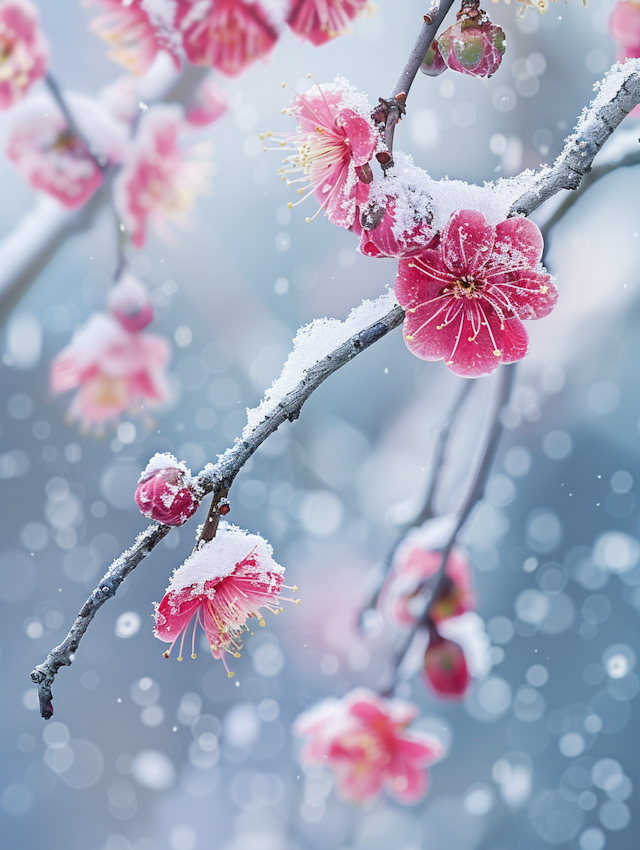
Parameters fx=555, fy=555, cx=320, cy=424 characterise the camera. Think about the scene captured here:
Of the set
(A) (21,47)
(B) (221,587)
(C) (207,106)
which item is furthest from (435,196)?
(A) (21,47)

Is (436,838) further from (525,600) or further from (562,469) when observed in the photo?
(562,469)


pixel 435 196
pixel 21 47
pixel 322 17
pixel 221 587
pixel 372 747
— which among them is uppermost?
pixel 21 47

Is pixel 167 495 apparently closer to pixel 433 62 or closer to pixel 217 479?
pixel 217 479

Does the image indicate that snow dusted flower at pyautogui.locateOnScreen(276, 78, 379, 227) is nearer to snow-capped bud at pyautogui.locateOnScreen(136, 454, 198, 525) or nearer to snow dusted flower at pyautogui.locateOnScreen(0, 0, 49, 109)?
snow-capped bud at pyautogui.locateOnScreen(136, 454, 198, 525)

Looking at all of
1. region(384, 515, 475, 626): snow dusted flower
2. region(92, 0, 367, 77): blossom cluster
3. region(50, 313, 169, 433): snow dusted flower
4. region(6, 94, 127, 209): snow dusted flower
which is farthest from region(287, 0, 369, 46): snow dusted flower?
region(384, 515, 475, 626): snow dusted flower

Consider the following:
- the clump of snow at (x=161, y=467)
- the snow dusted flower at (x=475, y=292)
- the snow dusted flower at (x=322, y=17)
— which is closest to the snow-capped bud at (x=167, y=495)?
the clump of snow at (x=161, y=467)

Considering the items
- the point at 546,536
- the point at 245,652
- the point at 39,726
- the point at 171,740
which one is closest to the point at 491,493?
the point at 546,536

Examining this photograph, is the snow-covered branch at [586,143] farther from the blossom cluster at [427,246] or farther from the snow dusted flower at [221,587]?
the snow dusted flower at [221,587]
